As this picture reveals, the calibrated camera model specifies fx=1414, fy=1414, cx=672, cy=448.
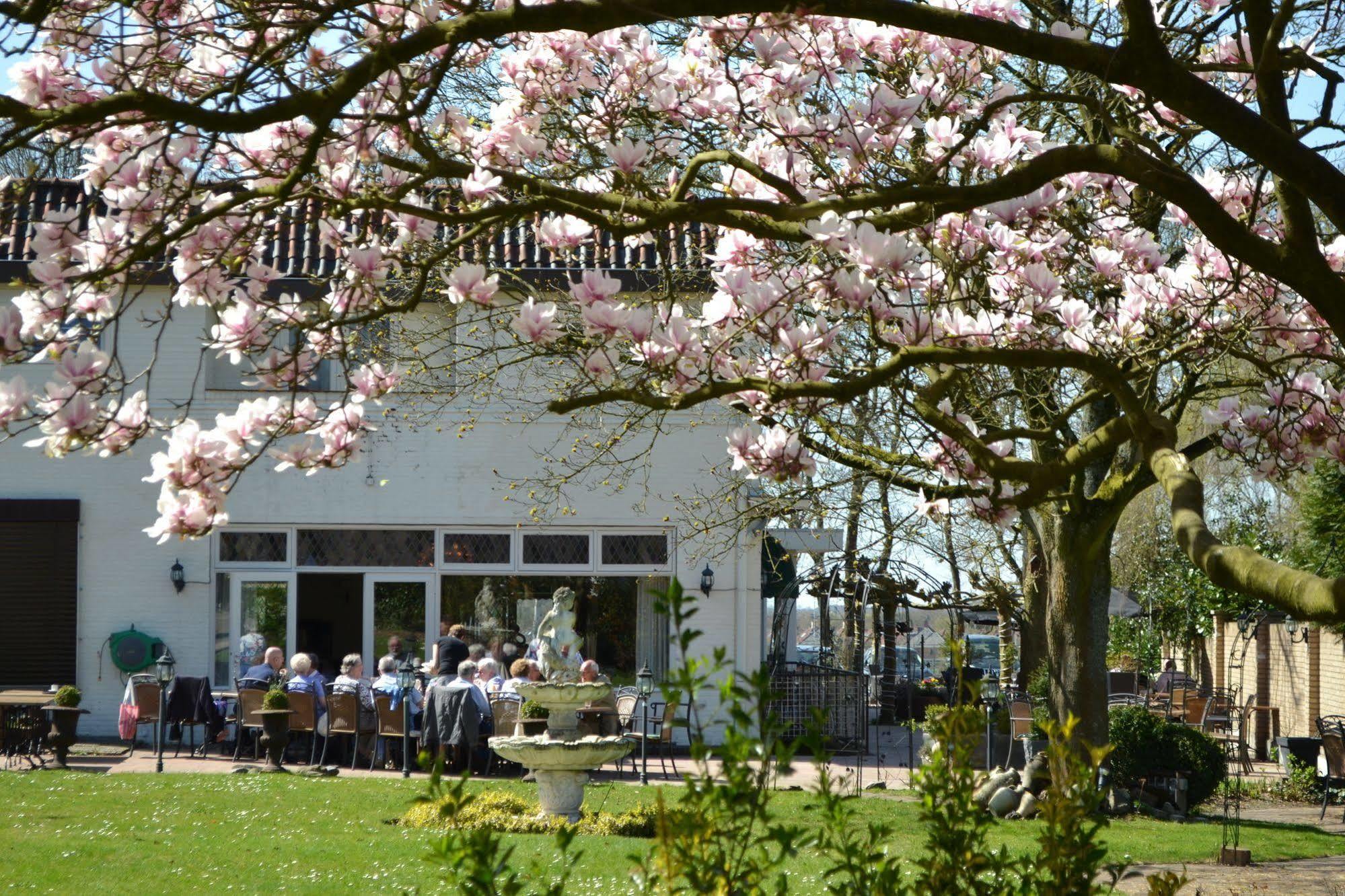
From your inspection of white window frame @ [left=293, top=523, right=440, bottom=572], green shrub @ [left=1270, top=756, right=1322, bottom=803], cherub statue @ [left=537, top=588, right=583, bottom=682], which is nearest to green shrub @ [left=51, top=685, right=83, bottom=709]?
white window frame @ [left=293, top=523, right=440, bottom=572]

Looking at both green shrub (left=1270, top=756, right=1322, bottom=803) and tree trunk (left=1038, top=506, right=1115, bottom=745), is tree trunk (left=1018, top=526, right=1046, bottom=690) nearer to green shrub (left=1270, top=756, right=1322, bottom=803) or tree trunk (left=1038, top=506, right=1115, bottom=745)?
tree trunk (left=1038, top=506, right=1115, bottom=745)

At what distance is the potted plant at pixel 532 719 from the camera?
13836mm

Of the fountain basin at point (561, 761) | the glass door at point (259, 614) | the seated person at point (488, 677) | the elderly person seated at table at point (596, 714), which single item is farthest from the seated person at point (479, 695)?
the glass door at point (259, 614)

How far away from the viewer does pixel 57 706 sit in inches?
574

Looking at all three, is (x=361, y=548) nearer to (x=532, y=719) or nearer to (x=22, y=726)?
(x=22, y=726)

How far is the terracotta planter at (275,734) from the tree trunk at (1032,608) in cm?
787

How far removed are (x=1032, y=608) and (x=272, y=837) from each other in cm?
970

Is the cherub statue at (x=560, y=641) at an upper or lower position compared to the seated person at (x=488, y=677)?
upper

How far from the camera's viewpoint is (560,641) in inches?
484

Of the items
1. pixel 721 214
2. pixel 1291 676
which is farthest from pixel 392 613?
pixel 721 214

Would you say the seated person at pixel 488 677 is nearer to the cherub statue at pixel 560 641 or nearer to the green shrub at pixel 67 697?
the cherub statue at pixel 560 641

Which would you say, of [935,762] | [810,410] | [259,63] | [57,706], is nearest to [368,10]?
[259,63]

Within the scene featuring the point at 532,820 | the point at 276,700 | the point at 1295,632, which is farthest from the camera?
the point at 1295,632

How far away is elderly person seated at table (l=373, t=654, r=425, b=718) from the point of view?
15.1 metres
